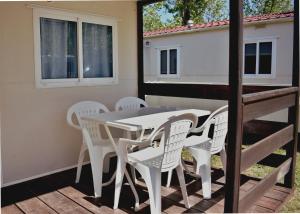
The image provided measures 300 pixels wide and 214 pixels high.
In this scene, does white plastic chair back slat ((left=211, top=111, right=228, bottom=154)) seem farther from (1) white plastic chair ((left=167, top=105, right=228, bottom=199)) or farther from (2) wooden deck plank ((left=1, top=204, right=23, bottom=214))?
(2) wooden deck plank ((left=1, top=204, right=23, bottom=214))

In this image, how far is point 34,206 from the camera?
9.77ft

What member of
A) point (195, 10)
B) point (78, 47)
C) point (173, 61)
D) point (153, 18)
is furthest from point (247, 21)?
point (153, 18)

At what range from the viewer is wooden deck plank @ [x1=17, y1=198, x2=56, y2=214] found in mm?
2875

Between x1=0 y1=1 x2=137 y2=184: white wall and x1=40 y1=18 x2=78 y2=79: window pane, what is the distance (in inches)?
7.2

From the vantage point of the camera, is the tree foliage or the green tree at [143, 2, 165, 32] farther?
the green tree at [143, 2, 165, 32]

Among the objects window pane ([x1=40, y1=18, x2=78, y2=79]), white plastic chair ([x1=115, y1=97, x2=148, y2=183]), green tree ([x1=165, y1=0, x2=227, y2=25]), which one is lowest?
white plastic chair ([x1=115, y1=97, x2=148, y2=183])

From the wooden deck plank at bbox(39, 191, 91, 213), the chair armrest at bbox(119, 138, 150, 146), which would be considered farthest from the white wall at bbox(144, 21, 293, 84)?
the wooden deck plank at bbox(39, 191, 91, 213)

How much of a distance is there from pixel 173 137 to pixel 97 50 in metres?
2.25

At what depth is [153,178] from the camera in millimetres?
2643

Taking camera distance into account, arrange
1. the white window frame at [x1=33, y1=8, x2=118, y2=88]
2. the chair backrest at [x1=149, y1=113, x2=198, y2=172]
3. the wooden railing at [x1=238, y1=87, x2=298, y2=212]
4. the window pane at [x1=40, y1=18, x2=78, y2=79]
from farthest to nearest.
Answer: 1. the window pane at [x1=40, y1=18, x2=78, y2=79]
2. the white window frame at [x1=33, y1=8, x2=118, y2=88]
3. the chair backrest at [x1=149, y1=113, x2=198, y2=172]
4. the wooden railing at [x1=238, y1=87, x2=298, y2=212]

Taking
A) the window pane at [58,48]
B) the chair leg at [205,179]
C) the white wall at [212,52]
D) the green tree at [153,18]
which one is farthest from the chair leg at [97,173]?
the green tree at [153,18]

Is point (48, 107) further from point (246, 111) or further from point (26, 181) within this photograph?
point (246, 111)

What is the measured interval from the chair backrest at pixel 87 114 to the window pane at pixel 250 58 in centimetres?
505

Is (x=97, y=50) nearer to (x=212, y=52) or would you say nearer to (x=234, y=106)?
(x=234, y=106)
